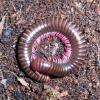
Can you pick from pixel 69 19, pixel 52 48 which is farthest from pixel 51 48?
pixel 69 19

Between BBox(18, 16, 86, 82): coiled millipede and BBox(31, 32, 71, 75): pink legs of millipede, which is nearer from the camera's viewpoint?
BBox(18, 16, 86, 82): coiled millipede

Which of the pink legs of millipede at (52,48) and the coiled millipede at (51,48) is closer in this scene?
the coiled millipede at (51,48)

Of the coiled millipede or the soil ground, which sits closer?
the coiled millipede

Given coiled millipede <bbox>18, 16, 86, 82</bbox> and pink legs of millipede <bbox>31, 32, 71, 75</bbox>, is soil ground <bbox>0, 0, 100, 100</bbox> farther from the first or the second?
pink legs of millipede <bbox>31, 32, 71, 75</bbox>

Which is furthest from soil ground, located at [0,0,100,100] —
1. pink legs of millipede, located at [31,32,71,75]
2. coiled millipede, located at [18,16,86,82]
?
pink legs of millipede, located at [31,32,71,75]

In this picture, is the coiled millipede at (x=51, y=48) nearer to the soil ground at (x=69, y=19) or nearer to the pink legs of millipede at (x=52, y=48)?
the pink legs of millipede at (x=52, y=48)

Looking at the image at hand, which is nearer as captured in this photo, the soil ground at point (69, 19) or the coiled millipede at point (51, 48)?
the coiled millipede at point (51, 48)

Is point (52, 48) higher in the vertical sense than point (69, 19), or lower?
lower

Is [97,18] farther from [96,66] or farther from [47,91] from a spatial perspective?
[47,91]

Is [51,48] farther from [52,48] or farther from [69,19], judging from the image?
[69,19]

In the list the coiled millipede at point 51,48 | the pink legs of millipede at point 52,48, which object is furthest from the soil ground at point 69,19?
the pink legs of millipede at point 52,48
